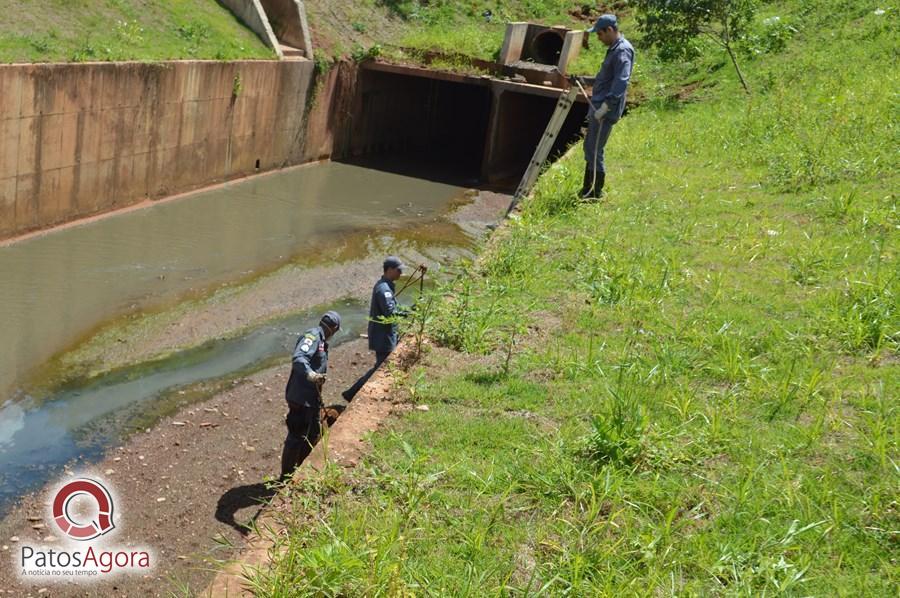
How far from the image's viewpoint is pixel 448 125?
2925cm

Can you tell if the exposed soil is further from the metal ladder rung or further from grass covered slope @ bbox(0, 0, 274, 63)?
grass covered slope @ bbox(0, 0, 274, 63)

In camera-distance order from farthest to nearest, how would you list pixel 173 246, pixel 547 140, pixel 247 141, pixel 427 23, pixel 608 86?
pixel 427 23 → pixel 247 141 → pixel 173 246 → pixel 547 140 → pixel 608 86

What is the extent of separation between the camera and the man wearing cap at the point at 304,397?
7875mm

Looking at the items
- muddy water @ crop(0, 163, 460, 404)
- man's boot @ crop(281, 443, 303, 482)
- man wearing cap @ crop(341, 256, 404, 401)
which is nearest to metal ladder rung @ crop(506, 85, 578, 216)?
muddy water @ crop(0, 163, 460, 404)

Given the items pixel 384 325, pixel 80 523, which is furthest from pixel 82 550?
pixel 384 325

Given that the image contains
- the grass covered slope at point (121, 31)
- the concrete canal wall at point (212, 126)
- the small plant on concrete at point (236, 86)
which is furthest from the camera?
the small plant on concrete at point (236, 86)

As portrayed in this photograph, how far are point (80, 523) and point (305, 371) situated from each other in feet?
6.83

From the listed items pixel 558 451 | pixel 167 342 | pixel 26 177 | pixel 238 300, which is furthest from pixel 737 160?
pixel 26 177

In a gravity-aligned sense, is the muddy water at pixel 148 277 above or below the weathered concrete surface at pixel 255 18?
below

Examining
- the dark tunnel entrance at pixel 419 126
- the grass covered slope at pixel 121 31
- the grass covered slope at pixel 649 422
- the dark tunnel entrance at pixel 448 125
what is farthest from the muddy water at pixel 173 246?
the grass covered slope at pixel 649 422

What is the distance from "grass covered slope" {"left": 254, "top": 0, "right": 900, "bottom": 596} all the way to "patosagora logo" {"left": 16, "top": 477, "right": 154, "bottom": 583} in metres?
2.31

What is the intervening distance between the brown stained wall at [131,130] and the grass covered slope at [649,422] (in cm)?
768

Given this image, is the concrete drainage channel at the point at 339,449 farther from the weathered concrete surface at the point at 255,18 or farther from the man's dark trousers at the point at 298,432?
the weathered concrete surface at the point at 255,18

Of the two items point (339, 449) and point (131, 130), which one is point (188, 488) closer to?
point (339, 449)
